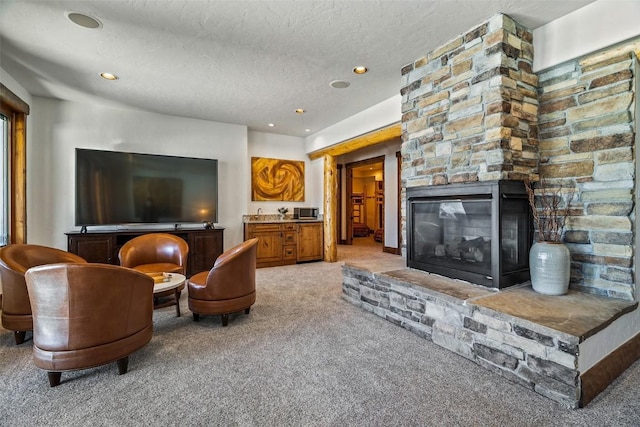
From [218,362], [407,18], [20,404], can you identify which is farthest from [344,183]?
[20,404]

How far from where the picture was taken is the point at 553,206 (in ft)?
8.32

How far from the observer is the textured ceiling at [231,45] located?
92.7 inches

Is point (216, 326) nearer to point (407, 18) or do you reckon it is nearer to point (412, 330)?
point (412, 330)

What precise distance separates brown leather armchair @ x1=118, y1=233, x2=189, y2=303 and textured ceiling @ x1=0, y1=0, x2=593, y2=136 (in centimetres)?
200

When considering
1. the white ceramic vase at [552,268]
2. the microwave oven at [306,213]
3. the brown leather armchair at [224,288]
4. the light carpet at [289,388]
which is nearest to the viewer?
→ the light carpet at [289,388]

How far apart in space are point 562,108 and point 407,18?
152cm

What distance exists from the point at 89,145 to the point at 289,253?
3652 mm

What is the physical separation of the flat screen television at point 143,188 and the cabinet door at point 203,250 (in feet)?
1.12

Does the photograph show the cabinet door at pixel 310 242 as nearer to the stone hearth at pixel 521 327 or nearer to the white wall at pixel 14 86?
the stone hearth at pixel 521 327

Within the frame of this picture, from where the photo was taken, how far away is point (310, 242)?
238 inches

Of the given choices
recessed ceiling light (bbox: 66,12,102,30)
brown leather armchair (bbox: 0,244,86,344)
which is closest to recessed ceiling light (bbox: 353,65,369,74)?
recessed ceiling light (bbox: 66,12,102,30)

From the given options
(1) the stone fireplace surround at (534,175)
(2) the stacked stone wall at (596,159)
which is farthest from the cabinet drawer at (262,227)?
(2) the stacked stone wall at (596,159)

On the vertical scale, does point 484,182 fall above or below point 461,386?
above

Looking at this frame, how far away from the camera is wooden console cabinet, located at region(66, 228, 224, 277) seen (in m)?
4.12
